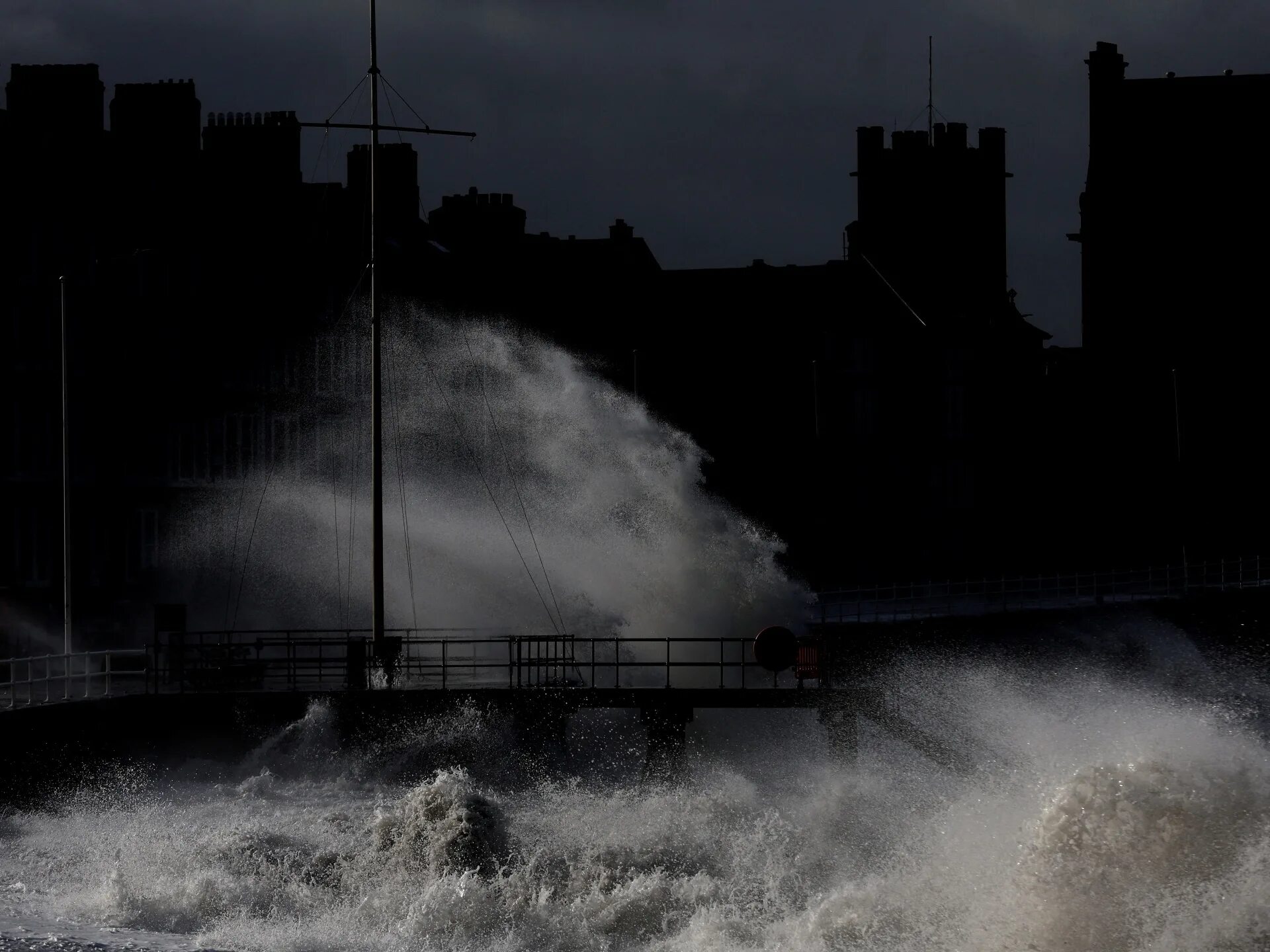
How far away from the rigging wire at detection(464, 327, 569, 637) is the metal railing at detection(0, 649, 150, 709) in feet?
30.0

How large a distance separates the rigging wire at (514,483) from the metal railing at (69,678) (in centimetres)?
915

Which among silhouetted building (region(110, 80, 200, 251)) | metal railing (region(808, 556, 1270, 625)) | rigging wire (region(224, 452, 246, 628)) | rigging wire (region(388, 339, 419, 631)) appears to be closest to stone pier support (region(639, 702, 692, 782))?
metal railing (region(808, 556, 1270, 625))

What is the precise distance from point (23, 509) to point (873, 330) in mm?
25810

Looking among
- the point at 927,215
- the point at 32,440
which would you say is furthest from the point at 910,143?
the point at 32,440

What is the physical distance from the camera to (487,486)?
4981cm

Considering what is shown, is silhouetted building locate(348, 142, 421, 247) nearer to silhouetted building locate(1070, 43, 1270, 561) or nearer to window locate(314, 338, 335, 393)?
window locate(314, 338, 335, 393)

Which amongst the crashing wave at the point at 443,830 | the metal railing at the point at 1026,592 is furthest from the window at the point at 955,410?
the crashing wave at the point at 443,830

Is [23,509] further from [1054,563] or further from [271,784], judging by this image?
[1054,563]

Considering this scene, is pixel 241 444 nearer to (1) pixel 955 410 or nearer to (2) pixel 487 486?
(2) pixel 487 486

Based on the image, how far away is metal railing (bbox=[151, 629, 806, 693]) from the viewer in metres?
33.3

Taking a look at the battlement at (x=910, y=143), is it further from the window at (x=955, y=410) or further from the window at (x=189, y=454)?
the window at (x=189, y=454)

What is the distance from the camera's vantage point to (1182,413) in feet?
213

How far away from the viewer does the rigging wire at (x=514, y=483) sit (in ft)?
147

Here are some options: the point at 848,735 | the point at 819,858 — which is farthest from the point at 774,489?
the point at 819,858
